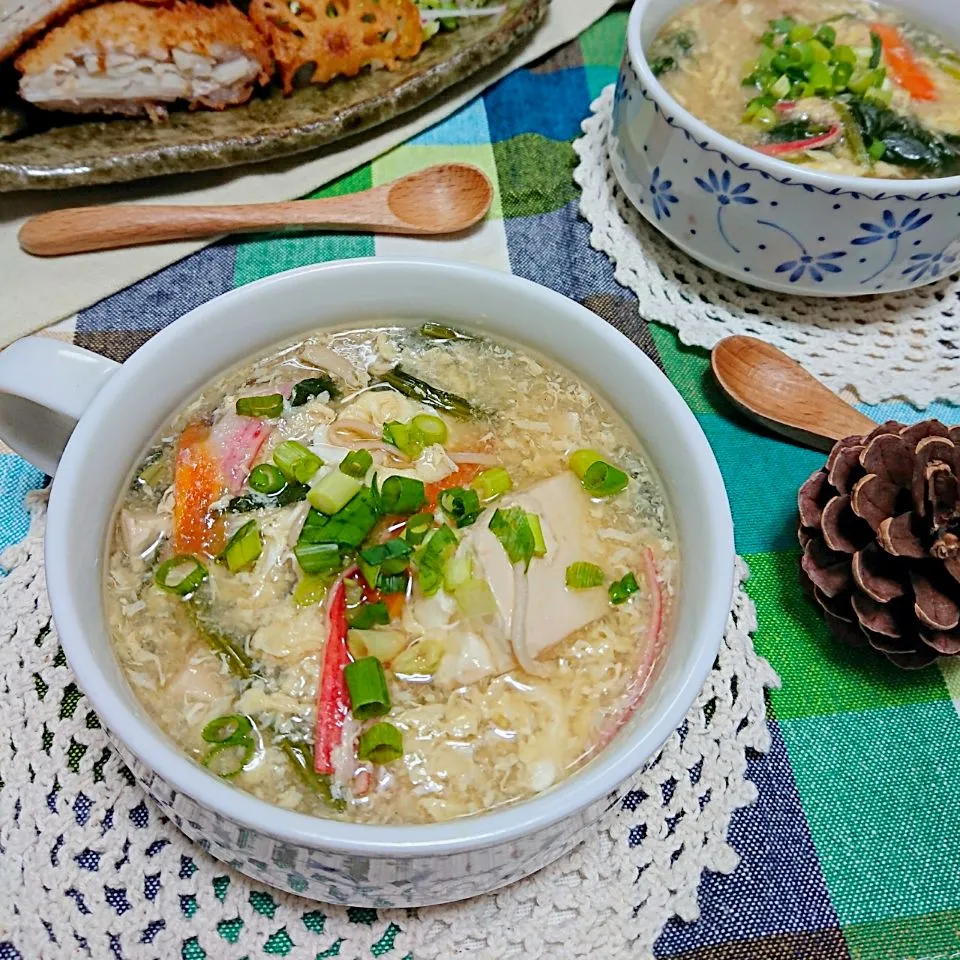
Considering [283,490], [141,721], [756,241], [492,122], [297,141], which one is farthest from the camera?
[492,122]

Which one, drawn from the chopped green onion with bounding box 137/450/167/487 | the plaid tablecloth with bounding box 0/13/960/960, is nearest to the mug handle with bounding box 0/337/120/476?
the chopped green onion with bounding box 137/450/167/487

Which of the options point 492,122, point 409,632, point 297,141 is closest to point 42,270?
point 297,141

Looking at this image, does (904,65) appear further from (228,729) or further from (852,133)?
(228,729)

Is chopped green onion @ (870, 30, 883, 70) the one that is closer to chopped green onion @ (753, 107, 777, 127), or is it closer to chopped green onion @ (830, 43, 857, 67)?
chopped green onion @ (830, 43, 857, 67)

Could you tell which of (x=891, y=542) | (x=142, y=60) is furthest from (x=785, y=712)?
(x=142, y=60)

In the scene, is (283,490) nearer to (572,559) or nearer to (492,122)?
(572,559)

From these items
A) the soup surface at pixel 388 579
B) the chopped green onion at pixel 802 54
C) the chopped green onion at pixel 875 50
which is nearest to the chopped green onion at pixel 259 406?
the soup surface at pixel 388 579

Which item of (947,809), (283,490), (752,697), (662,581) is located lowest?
(947,809)
